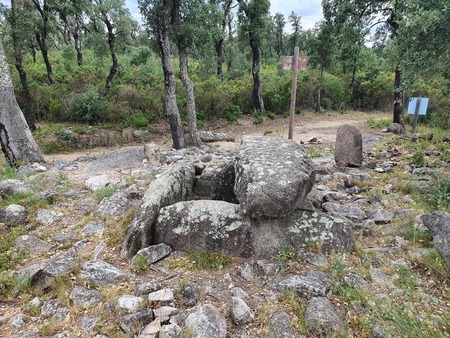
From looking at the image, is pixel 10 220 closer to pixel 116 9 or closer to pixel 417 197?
pixel 417 197

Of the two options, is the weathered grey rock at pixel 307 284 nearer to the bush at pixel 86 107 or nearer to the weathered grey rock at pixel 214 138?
the weathered grey rock at pixel 214 138

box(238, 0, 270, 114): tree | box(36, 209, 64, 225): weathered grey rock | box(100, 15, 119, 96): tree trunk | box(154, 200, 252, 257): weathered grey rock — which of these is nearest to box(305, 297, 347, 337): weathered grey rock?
box(154, 200, 252, 257): weathered grey rock

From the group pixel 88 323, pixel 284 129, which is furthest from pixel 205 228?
pixel 284 129

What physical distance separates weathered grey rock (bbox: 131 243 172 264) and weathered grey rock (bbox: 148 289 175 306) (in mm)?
691

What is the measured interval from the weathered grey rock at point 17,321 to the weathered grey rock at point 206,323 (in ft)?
5.12

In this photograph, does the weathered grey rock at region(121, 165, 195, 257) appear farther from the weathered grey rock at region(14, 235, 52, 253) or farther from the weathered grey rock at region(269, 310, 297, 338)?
the weathered grey rock at region(269, 310, 297, 338)

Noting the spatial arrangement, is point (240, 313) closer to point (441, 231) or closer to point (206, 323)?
point (206, 323)

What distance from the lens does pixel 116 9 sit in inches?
595

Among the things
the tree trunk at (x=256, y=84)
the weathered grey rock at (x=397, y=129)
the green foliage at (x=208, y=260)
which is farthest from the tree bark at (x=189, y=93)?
the green foliage at (x=208, y=260)

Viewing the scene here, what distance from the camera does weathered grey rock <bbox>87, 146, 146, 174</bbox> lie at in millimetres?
8045

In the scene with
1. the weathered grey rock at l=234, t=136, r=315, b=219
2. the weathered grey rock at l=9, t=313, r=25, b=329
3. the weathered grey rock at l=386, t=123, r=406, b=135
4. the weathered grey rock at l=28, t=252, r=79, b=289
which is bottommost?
the weathered grey rock at l=386, t=123, r=406, b=135

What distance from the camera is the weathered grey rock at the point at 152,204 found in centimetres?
389

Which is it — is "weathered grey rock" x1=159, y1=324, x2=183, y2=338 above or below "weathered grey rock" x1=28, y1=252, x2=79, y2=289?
below

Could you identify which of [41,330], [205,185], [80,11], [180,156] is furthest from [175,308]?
[80,11]
